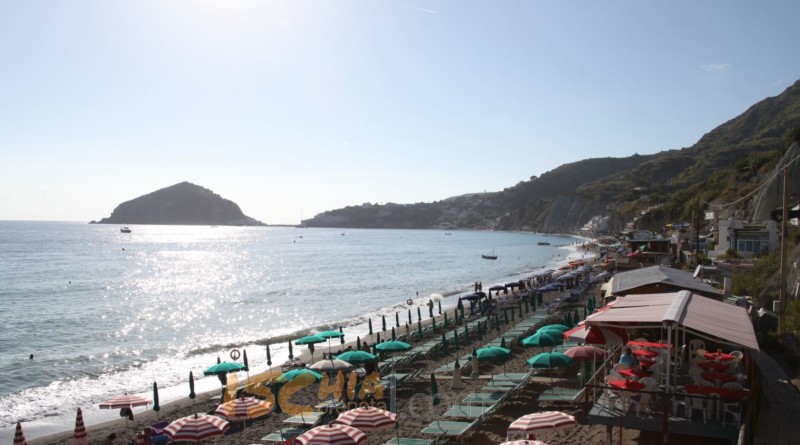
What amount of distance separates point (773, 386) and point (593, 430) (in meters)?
4.32

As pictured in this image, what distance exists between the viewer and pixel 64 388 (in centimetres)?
2436

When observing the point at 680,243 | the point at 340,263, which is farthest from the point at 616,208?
the point at 680,243

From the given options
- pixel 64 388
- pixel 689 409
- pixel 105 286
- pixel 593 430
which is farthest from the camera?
pixel 105 286

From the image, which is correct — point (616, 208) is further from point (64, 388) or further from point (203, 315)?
point (64, 388)

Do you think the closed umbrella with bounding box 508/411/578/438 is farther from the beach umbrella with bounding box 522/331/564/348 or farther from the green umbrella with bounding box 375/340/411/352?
the green umbrella with bounding box 375/340/411/352

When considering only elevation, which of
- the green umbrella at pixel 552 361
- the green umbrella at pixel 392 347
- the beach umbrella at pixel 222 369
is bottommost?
the beach umbrella at pixel 222 369

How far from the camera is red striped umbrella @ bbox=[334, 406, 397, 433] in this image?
37.4 ft

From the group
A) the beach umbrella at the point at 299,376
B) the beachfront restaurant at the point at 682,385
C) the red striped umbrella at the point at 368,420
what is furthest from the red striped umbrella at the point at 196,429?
the beachfront restaurant at the point at 682,385

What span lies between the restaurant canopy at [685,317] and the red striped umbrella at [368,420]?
455 cm

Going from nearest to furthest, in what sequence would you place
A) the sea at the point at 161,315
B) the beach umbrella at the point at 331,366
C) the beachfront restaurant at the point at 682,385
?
the beachfront restaurant at the point at 682,385 < the beach umbrella at the point at 331,366 < the sea at the point at 161,315

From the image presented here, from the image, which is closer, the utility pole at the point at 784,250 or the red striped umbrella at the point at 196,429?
the red striped umbrella at the point at 196,429

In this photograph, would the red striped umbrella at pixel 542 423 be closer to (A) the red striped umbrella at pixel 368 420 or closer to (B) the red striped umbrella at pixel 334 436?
(A) the red striped umbrella at pixel 368 420

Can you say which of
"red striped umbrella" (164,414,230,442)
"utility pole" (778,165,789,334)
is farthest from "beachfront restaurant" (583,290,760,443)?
"red striped umbrella" (164,414,230,442)

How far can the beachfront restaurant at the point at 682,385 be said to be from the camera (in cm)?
888
